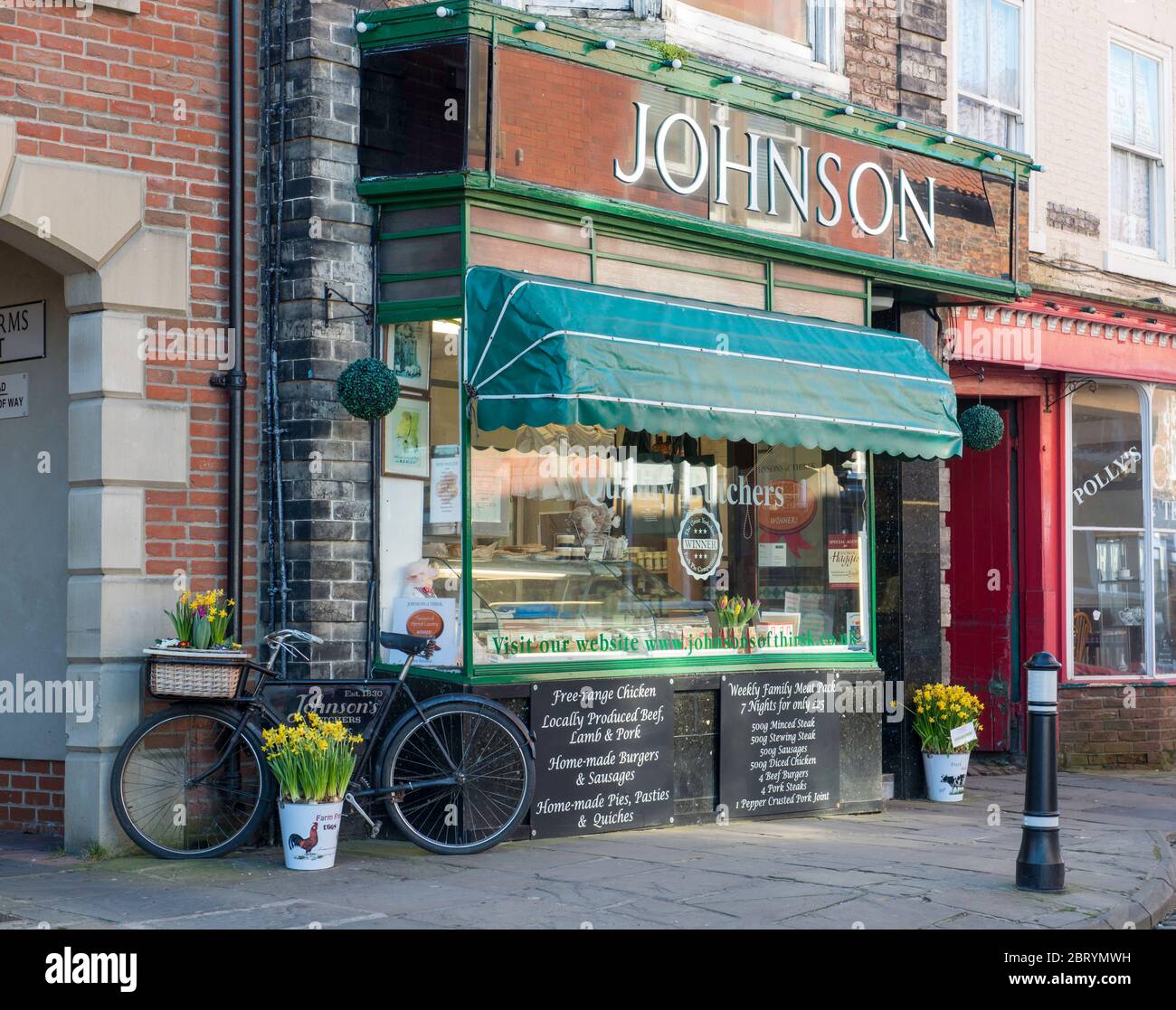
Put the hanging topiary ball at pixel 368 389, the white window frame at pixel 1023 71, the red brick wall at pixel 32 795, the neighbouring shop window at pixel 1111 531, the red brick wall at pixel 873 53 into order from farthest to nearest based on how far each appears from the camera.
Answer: the neighbouring shop window at pixel 1111 531 → the white window frame at pixel 1023 71 → the red brick wall at pixel 873 53 → the red brick wall at pixel 32 795 → the hanging topiary ball at pixel 368 389

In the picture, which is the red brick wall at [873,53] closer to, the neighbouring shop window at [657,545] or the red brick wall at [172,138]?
the neighbouring shop window at [657,545]

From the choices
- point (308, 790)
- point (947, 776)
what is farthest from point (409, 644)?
point (947, 776)

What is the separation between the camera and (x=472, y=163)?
813cm

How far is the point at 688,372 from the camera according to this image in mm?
8438

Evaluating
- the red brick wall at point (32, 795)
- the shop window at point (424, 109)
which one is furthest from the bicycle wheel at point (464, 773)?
the shop window at point (424, 109)

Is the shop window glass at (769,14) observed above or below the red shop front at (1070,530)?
above

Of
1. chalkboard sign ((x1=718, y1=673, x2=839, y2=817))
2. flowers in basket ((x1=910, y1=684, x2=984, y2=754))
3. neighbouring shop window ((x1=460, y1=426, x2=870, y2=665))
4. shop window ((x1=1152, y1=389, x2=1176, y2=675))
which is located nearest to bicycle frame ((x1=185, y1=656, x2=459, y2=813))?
neighbouring shop window ((x1=460, y1=426, x2=870, y2=665))

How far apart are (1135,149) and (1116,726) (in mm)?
5414

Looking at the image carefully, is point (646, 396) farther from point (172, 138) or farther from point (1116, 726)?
point (1116, 726)

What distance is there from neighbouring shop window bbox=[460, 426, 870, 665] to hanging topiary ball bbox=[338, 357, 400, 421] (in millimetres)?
675

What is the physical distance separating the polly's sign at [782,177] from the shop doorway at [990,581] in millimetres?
2866

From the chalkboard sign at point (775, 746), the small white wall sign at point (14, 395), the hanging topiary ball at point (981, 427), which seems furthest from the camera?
the hanging topiary ball at point (981, 427)

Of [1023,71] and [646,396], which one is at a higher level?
[1023,71]

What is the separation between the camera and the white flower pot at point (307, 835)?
7.39 m
